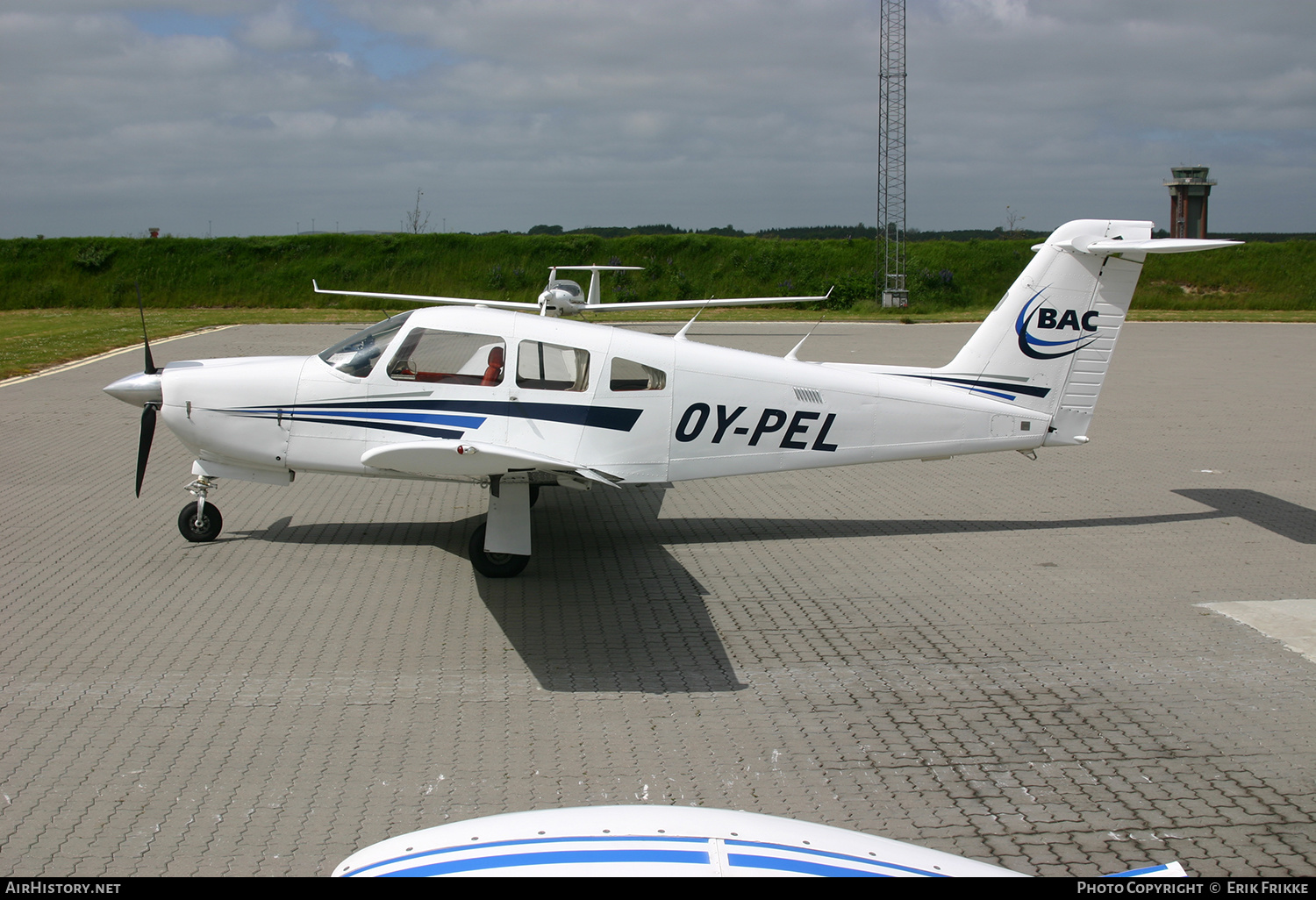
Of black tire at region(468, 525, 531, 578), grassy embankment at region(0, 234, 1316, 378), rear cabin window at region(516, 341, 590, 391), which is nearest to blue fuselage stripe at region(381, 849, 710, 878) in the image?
→ black tire at region(468, 525, 531, 578)

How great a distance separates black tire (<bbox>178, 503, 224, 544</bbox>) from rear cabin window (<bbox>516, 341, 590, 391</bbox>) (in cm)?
304

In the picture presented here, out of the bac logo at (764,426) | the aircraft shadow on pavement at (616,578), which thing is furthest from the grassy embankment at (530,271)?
the bac logo at (764,426)

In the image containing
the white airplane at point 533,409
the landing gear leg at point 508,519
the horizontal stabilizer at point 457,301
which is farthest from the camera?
the horizontal stabilizer at point 457,301

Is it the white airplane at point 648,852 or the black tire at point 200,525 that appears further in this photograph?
the black tire at point 200,525

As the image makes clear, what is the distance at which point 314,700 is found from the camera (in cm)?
523

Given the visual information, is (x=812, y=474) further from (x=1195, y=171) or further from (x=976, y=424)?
(x=1195, y=171)

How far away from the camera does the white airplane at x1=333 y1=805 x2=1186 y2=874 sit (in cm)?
204

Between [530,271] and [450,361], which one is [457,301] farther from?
[530,271]

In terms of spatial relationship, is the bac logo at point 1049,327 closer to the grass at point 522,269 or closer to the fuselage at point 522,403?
the fuselage at point 522,403

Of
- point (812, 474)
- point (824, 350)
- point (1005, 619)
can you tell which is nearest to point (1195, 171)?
point (824, 350)

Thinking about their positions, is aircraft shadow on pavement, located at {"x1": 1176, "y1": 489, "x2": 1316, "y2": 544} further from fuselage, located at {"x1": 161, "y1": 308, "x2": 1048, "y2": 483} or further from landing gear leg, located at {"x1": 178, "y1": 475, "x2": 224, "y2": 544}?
landing gear leg, located at {"x1": 178, "y1": 475, "x2": 224, "y2": 544}

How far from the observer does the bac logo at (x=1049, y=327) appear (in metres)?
8.59

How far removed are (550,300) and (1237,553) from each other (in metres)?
21.0

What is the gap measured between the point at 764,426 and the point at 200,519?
4881mm
